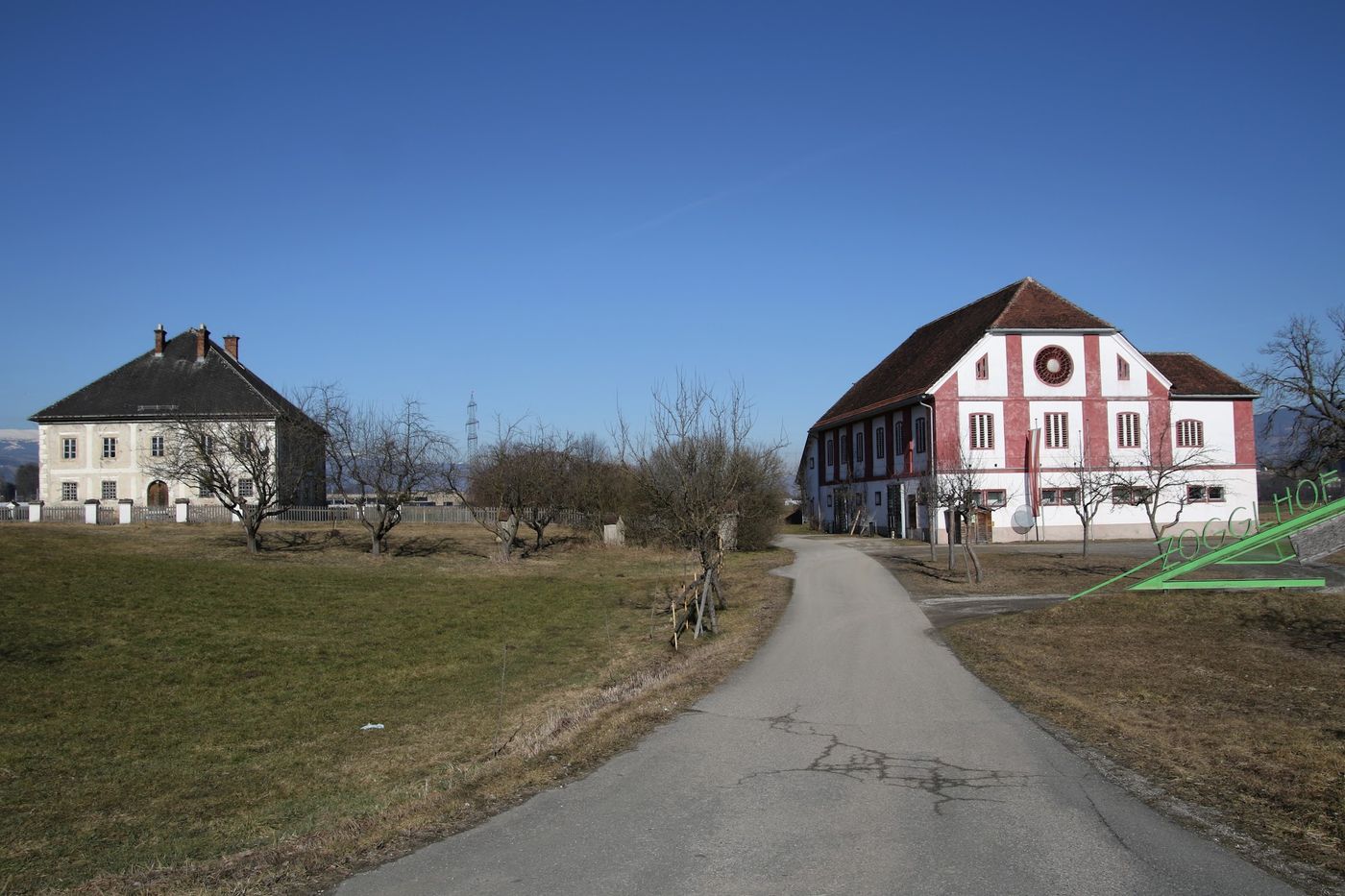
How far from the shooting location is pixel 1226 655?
551 inches

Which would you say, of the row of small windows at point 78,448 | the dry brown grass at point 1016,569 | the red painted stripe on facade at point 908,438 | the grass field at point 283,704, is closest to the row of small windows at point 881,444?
the red painted stripe on facade at point 908,438

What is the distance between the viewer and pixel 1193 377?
47.6 m

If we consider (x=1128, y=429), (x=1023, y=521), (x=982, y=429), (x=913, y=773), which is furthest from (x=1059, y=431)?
(x=913, y=773)

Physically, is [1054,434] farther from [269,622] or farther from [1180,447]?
[269,622]

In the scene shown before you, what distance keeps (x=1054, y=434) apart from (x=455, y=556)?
27383 millimetres

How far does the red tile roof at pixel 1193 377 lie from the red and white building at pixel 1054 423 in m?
0.09

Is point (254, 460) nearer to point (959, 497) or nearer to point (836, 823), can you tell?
point (959, 497)

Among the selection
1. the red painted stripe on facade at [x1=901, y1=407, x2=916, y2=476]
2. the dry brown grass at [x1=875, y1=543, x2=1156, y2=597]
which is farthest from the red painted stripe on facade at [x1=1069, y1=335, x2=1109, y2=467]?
the red painted stripe on facade at [x1=901, y1=407, x2=916, y2=476]

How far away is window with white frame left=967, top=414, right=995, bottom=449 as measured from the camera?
43250 millimetres

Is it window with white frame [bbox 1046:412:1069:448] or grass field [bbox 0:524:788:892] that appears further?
window with white frame [bbox 1046:412:1069:448]

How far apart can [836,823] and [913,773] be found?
1691 mm

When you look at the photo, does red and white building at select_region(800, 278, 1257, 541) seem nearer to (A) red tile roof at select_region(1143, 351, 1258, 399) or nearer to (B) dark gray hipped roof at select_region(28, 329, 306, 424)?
(A) red tile roof at select_region(1143, 351, 1258, 399)

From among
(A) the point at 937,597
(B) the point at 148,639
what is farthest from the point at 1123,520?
(B) the point at 148,639

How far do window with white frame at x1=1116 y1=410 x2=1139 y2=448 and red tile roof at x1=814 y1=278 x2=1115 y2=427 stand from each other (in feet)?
13.8
